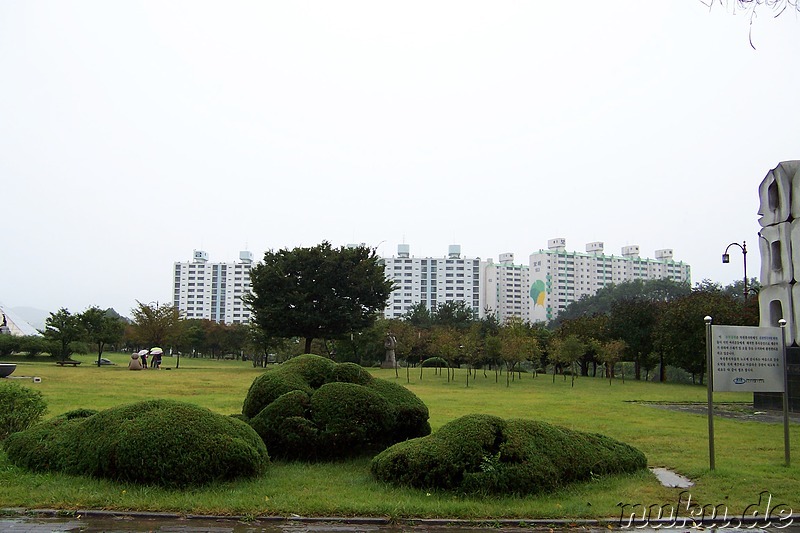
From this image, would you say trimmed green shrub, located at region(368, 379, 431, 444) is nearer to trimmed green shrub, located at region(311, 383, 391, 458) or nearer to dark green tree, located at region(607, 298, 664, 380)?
trimmed green shrub, located at region(311, 383, 391, 458)

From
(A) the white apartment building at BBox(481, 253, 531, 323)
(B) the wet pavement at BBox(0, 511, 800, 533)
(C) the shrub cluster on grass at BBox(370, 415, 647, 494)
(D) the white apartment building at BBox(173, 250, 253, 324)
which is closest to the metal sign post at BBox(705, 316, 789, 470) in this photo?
(C) the shrub cluster on grass at BBox(370, 415, 647, 494)

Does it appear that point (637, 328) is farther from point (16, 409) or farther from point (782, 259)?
point (16, 409)

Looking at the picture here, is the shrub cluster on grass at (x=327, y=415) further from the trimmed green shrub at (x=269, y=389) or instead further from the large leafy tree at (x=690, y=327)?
the large leafy tree at (x=690, y=327)

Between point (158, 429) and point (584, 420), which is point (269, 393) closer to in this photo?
point (158, 429)

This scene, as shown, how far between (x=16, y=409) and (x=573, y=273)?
135530mm

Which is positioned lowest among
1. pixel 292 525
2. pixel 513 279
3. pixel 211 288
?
pixel 292 525

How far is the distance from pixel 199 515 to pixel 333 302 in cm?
3556

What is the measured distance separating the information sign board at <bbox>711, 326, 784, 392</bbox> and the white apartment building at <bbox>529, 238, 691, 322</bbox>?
128539 millimetres

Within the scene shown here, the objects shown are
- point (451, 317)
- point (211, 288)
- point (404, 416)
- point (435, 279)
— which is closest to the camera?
point (404, 416)

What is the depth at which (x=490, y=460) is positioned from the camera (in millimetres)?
7109

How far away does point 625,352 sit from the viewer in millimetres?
44094

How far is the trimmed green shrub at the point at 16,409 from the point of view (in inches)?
375

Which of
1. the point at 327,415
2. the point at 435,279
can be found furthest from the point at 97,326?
the point at 435,279

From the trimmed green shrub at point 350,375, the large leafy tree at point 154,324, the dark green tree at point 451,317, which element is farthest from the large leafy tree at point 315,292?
the trimmed green shrub at point 350,375
